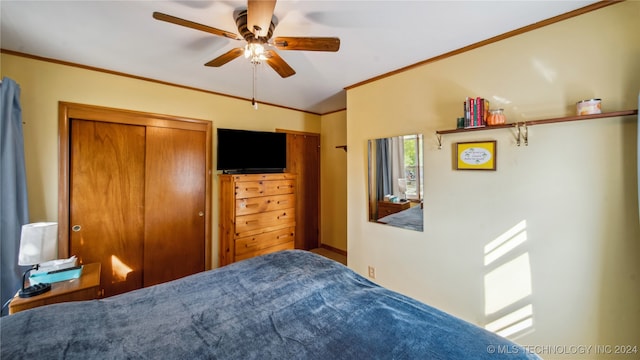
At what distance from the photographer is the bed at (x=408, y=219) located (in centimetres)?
232

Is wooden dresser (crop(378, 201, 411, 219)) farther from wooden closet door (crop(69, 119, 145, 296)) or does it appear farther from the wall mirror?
wooden closet door (crop(69, 119, 145, 296))

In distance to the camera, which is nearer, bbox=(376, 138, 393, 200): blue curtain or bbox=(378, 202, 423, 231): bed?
bbox=(378, 202, 423, 231): bed

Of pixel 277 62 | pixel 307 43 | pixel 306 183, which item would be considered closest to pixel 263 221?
pixel 306 183

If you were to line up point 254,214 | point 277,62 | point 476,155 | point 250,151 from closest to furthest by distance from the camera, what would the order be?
point 277,62 < point 476,155 < point 254,214 < point 250,151

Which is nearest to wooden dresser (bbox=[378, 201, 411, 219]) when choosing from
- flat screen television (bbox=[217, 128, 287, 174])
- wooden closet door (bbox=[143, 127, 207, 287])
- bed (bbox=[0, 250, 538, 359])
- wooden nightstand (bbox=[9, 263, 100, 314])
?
bed (bbox=[0, 250, 538, 359])

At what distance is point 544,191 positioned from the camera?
168cm

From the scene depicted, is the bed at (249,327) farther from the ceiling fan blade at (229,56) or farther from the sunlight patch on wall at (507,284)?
the ceiling fan blade at (229,56)

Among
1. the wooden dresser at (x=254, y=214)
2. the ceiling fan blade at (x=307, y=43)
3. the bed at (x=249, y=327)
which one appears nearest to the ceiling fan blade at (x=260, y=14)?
the ceiling fan blade at (x=307, y=43)

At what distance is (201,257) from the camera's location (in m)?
3.06

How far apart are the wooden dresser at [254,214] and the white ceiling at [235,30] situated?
126cm

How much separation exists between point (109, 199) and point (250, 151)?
157 centimetres

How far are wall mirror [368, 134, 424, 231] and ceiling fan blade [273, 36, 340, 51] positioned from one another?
1.27 metres

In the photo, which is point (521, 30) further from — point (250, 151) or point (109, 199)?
point (109, 199)

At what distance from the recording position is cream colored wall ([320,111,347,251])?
13.3 feet
